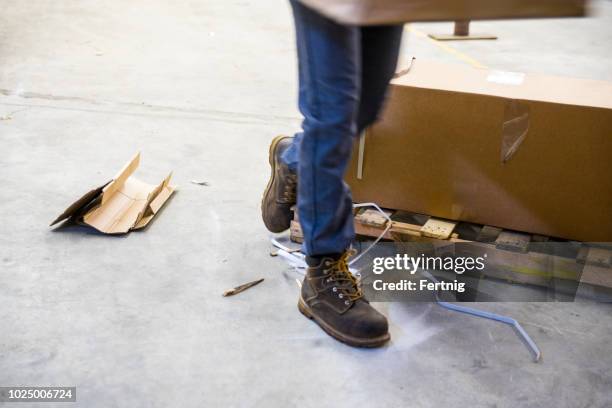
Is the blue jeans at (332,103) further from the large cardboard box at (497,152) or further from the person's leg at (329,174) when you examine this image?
the large cardboard box at (497,152)

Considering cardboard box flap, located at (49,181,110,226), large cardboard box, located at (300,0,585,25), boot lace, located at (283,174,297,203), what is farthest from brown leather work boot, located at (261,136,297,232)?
large cardboard box, located at (300,0,585,25)

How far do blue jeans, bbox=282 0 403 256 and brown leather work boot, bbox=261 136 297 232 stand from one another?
16.6 inches

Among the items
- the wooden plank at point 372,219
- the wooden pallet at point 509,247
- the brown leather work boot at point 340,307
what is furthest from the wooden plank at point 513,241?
the brown leather work boot at point 340,307

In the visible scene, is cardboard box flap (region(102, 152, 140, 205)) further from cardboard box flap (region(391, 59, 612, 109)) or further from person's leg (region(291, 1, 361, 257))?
cardboard box flap (region(391, 59, 612, 109))

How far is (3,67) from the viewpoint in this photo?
4.01m

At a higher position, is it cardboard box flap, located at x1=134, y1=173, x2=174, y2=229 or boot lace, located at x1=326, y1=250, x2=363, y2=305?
boot lace, located at x1=326, y1=250, x2=363, y2=305

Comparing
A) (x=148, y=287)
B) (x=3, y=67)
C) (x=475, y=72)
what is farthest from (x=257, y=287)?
(x=3, y=67)

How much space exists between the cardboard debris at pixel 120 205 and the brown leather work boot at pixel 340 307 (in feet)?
2.37

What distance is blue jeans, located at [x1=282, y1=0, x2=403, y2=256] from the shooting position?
152cm

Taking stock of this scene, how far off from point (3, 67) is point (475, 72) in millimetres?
2774

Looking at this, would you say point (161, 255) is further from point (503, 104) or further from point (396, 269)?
point (503, 104)

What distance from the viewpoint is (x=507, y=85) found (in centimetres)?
217

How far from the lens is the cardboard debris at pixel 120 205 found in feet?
7.58

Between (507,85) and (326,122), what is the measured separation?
0.80 m
